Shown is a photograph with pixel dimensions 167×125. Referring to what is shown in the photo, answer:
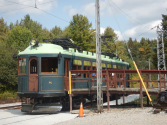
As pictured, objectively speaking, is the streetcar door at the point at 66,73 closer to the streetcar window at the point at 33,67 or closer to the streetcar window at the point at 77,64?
the streetcar window at the point at 77,64

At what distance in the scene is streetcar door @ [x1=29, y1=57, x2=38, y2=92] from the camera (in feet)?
47.8

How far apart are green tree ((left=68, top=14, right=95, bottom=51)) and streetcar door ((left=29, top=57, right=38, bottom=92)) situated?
2628 cm

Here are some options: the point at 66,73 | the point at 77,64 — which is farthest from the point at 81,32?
the point at 66,73

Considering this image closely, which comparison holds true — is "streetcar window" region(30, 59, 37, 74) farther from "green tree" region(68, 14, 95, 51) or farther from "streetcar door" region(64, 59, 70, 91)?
"green tree" region(68, 14, 95, 51)

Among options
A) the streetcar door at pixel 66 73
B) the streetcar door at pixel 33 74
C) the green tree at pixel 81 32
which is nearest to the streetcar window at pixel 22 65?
the streetcar door at pixel 33 74

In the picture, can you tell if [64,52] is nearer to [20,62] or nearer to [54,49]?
[54,49]

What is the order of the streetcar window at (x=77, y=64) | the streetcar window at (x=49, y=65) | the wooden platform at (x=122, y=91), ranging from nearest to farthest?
the wooden platform at (x=122, y=91) < the streetcar window at (x=49, y=65) < the streetcar window at (x=77, y=64)

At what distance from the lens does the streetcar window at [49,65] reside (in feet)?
48.6

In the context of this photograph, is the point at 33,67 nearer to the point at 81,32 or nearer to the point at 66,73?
the point at 66,73

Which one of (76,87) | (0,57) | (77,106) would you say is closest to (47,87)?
(76,87)

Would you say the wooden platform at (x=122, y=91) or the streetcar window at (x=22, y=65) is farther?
the streetcar window at (x=22, y=65)

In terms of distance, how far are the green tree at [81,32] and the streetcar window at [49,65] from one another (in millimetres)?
25878

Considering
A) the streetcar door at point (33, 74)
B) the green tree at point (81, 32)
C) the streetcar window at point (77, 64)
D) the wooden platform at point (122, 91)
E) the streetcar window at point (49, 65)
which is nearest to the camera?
the wooden platform at point (122, 91)

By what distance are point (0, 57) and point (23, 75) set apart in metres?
15.6
